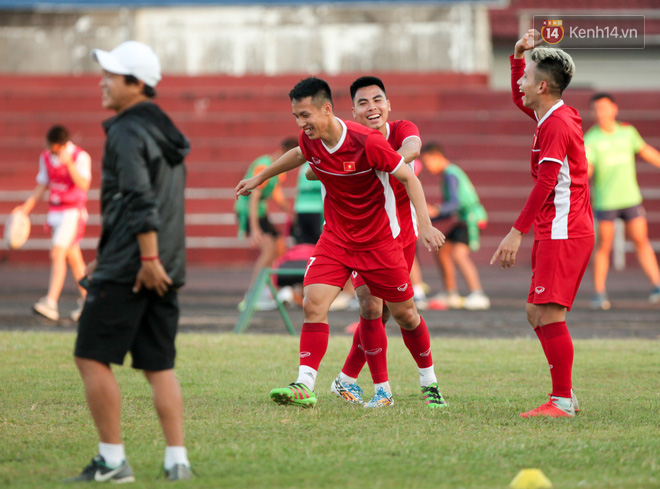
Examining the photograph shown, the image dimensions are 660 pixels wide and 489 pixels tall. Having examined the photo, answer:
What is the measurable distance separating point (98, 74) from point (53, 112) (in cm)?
265

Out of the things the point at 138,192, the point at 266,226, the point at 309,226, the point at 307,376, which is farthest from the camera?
the point at 266,226

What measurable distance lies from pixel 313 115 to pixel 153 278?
86.1 inches

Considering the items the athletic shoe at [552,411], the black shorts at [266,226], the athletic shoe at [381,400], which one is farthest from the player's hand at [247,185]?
the black shorts at [266,226]

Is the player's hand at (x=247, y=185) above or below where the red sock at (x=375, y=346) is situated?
above

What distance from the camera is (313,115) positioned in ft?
20.5

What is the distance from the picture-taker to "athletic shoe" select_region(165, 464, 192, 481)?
4410 mm

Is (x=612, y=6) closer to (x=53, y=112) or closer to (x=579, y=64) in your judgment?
(x=579, y=64)

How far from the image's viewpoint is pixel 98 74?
26906 mm

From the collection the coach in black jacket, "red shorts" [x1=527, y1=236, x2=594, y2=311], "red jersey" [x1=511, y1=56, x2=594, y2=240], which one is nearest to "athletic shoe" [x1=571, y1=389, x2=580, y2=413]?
"red shorts" [x1=527, y1=236, x2=594, y2=311]

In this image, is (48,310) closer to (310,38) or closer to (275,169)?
(275,169)

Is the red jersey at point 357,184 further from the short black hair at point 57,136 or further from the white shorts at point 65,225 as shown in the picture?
the white shorts at point 65,225

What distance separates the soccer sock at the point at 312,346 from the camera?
6430 mm

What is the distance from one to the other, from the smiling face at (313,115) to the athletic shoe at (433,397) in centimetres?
178

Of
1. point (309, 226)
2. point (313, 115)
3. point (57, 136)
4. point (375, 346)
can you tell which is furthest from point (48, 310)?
point (313, 115)
